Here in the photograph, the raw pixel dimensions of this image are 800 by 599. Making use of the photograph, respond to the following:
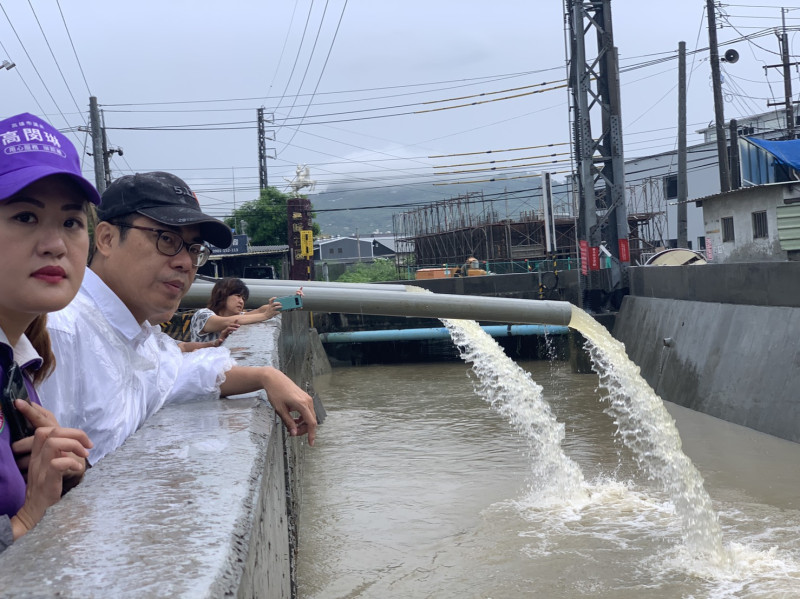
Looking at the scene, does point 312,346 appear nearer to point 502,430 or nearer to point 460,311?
point 502,430

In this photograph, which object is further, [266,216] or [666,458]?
[266,216]

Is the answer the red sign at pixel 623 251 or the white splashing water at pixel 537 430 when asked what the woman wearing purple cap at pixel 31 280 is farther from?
the red sign at pixel 623 251

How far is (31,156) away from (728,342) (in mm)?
12290

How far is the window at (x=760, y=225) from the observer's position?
944 inches

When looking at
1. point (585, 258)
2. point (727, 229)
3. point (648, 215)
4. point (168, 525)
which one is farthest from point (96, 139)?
point (168, 525)

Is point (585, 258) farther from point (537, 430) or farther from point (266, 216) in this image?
point (266, 216)

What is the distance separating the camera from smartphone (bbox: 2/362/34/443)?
1.71 meters

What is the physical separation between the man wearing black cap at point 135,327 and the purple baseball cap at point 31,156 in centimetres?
58

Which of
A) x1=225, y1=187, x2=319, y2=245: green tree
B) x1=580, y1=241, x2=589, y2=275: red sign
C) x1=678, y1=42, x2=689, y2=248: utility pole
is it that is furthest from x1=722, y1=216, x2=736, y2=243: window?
x1=225, y1=187, x2=319, y2=245: green tree

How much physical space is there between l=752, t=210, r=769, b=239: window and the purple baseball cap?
2439 cm

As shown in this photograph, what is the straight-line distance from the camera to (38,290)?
69.1 inches

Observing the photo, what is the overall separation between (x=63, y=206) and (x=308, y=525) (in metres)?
6.49

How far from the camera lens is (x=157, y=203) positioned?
9.04 ft

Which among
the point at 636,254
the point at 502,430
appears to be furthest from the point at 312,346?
the point at 636,254
